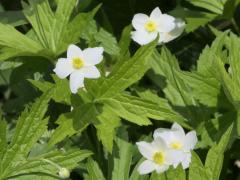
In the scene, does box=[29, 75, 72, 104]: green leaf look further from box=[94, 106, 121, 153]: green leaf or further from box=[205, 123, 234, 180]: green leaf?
box=[205, 123, 234, 180]: green leaf

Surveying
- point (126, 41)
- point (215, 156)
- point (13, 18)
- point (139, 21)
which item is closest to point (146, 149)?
point (215, 156)

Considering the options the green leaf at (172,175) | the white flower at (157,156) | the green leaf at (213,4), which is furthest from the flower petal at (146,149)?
the green leaf at (213,4)

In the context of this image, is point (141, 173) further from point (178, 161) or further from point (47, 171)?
point (47, 171)

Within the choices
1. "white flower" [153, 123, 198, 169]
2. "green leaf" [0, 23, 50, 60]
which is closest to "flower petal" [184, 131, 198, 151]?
"white flower" [153, 123, 198, 169]

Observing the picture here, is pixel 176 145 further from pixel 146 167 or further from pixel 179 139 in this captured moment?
pixel 146 167

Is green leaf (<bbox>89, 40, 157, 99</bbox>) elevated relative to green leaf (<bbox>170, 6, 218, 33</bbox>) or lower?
elevated

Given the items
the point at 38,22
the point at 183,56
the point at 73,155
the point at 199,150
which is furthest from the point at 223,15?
the point at 73,155
